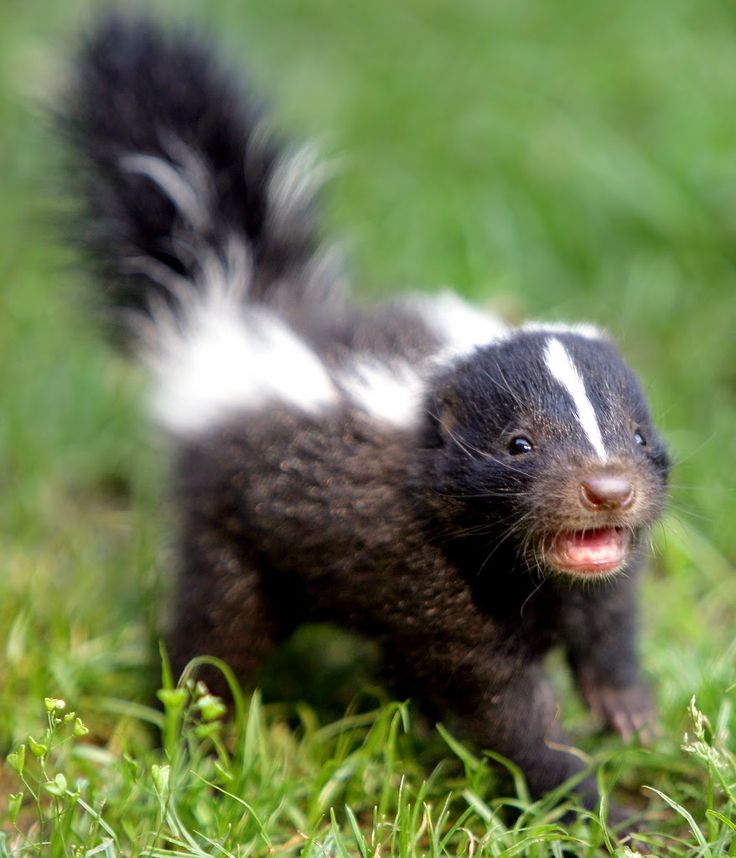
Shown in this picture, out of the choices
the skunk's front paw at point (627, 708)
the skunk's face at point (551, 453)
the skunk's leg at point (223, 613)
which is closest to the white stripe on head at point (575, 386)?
the skunk's face at point (551, 453)

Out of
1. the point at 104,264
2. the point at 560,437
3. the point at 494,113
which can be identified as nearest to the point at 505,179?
the point at 494,113

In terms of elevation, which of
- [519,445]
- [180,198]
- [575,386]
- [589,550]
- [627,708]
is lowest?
[627,708]

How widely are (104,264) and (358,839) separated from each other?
9.97ft

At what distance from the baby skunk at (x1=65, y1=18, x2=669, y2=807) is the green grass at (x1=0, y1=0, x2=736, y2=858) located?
28 cm

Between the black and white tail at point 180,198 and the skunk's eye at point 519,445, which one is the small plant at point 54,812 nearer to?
the skunk's eye at point 519,445

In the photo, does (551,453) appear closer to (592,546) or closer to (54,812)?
(592,546)

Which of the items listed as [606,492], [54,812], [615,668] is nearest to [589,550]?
[606,492]

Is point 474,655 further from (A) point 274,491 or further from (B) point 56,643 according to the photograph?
(B) point 56,643

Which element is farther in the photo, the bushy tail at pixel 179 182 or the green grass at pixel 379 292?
the bushy tail at pixel 179 182

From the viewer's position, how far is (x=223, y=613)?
5.16 m

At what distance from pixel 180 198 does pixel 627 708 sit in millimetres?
2840

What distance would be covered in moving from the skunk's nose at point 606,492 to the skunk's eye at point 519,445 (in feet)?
0.85

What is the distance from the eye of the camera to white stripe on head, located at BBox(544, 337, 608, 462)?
4180 mm

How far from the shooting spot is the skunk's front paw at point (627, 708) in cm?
503
